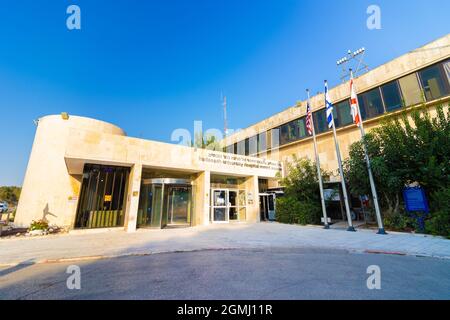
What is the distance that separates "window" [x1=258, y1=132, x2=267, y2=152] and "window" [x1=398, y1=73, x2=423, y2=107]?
38.7 feet

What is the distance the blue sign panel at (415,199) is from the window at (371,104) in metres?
6.44

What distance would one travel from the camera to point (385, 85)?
1316 centimetres

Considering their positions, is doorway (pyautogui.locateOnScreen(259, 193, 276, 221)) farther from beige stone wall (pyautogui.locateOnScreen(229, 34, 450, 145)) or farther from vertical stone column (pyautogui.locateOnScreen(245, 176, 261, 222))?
beige stone wall (pyautogui.locateOnScreen(229, 34, 450, 145))

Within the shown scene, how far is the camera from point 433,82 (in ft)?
37.0

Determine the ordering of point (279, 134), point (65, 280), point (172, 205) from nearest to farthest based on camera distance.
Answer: point (65, 280) → point (172, 205) → point (279, 134)

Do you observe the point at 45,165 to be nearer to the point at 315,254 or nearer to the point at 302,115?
the point at 315,254

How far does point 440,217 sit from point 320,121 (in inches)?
419

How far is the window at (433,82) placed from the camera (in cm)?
1091

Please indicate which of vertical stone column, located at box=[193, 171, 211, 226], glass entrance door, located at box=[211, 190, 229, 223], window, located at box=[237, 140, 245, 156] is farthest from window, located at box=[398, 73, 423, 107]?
window, located at box=[237, 140, 245, 156]

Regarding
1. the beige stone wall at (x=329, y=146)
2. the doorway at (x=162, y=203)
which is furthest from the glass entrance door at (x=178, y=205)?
the beige stone wall at (x=329, y=146)

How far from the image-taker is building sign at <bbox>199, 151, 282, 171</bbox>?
45.9 ft

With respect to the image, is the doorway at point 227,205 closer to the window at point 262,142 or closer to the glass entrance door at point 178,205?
the glass entrance door at point 178,205
